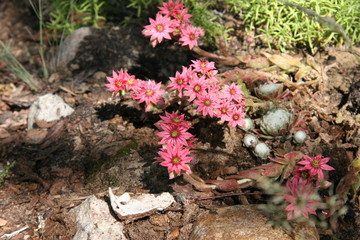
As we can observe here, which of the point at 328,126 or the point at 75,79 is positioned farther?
the point at 75,79

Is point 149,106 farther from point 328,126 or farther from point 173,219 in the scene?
point 328,126

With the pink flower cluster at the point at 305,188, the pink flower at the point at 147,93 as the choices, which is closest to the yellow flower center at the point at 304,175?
the pink flower cluster at the point at 305,188

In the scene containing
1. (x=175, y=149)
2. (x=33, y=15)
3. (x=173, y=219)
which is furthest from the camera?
(x=33, y=15)

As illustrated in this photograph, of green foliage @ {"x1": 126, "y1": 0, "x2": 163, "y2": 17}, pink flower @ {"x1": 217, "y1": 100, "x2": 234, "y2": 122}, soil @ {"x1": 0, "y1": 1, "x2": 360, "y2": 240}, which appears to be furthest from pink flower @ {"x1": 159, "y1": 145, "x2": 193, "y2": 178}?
green foliage @ {"x1": 126, "y1": 0, "x2": 163, "y2": 17}

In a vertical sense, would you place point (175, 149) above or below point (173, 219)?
above

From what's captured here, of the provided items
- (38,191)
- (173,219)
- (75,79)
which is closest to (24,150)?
(38,191)

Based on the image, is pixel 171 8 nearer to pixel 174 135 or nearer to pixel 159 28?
pixel 159 28

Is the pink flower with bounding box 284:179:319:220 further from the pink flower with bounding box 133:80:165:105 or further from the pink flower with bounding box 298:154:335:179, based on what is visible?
the pink flower with bounding box 133:80:165:105
